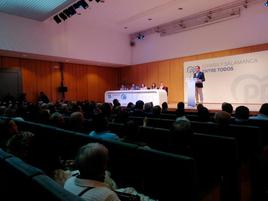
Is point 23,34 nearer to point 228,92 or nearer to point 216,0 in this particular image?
point 216,0

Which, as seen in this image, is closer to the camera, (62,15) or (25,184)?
(25,184)

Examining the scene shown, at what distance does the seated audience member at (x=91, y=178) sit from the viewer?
46.1 inches

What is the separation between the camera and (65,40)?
11320 millimetres

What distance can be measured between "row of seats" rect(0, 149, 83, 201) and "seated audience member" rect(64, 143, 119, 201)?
0.16 meters

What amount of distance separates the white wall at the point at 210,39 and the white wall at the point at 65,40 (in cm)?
141

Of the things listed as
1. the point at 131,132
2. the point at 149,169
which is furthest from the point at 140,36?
the point at 149,169

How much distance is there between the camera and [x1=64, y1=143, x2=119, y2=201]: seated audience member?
1172 millimetres

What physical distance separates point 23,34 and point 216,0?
8051 mm

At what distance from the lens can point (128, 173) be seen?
219 centimetres

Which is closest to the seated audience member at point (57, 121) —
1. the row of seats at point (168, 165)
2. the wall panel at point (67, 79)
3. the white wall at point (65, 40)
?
the row of seats at point (168, 165)

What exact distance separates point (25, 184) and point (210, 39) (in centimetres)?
1090

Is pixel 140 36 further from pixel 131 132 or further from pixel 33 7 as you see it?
pixel 131 132

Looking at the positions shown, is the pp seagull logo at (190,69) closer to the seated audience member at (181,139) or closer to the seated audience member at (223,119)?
the seated audience member at (223,119)

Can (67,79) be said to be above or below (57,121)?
above
